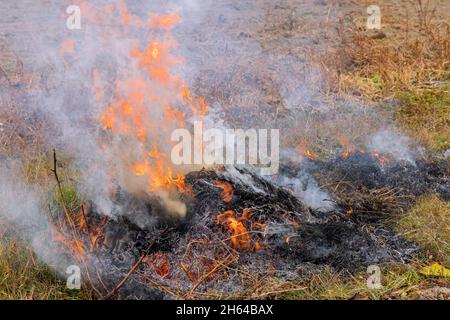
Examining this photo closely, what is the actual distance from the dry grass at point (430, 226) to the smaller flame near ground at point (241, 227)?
124cm

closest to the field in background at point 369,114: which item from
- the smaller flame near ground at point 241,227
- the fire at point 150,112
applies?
the smaller flame near ground at point 241,227

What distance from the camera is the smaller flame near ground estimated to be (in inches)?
146

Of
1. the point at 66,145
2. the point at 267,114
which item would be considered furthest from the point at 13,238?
the point at 267,114

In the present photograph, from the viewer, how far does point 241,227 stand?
12.4 ft

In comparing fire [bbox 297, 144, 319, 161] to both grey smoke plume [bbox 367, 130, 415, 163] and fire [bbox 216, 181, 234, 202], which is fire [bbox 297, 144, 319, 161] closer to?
grey smoke plume [bbox 367, 130, 415, 163]

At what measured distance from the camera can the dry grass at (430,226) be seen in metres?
3.82

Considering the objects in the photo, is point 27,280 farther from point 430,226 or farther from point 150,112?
point 430,226

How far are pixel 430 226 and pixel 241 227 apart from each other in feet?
5.20

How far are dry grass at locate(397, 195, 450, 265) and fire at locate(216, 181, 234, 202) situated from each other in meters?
1.41

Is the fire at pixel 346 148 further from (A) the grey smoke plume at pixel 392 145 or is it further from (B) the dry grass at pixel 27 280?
(B) the dry grass at pixel 27 280

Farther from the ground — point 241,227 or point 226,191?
point 226,191

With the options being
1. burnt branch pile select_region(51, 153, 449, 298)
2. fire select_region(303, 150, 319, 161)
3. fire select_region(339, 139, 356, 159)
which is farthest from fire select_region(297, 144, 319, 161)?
burnt branch pile select_region(51, 153, 449, 298)

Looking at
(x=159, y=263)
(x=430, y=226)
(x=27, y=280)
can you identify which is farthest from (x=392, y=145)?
(x=27, y=280)

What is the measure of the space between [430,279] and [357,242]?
22.4 inches
